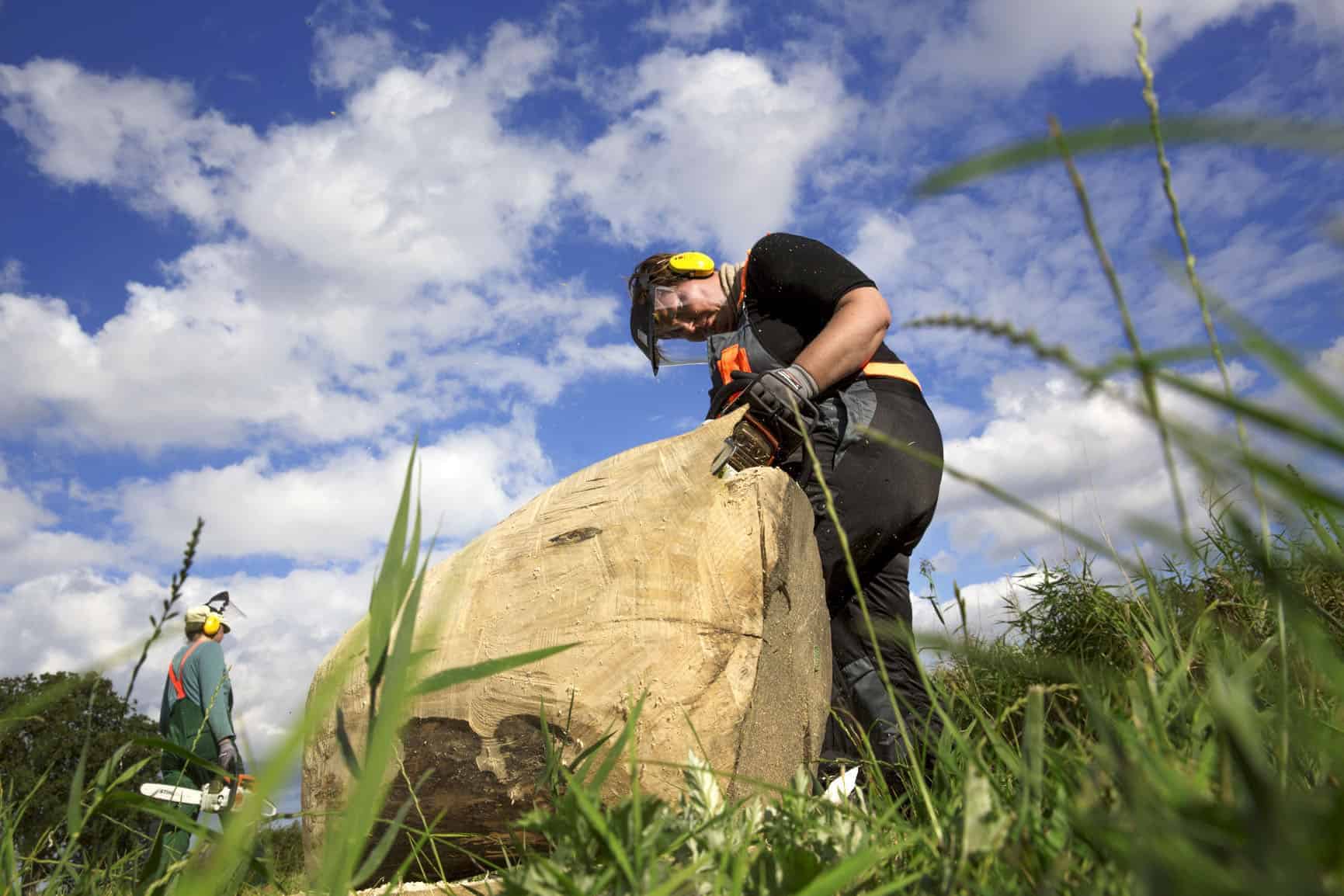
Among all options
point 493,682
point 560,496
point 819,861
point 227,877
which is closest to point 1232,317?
point 819,861

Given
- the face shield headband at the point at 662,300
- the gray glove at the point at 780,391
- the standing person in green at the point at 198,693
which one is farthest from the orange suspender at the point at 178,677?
the gray glove at the point at 780,391

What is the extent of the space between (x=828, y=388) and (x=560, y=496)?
1228mm

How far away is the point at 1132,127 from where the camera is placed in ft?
1.82

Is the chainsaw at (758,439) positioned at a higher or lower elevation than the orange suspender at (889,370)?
lower

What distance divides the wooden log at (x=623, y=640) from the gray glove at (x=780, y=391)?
211 mm

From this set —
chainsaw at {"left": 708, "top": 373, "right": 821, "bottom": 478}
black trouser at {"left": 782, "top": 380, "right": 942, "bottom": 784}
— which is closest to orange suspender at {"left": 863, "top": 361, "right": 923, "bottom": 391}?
black trouser at {"left": 782, "top": 380, "right": 942, "bottom": 784}

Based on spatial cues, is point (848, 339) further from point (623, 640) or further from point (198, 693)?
point (198, 693)

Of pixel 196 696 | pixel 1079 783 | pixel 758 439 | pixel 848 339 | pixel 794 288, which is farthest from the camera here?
pixel 196 696

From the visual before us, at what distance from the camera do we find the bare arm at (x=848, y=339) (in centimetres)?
330

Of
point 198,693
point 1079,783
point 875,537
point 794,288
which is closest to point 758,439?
point 875,537

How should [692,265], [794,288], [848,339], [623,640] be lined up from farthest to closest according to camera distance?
[692,265], [794,288], [848,339], [623,640]

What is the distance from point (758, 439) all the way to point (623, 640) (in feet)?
2.89

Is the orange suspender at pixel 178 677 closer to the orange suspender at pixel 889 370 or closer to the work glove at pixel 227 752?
the work glove at pixel 227 752

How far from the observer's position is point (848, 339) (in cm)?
336
